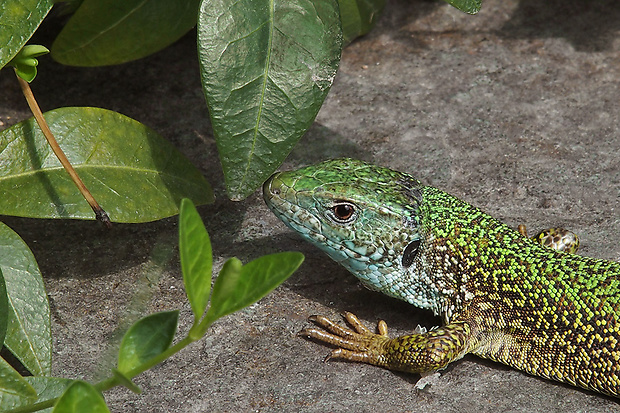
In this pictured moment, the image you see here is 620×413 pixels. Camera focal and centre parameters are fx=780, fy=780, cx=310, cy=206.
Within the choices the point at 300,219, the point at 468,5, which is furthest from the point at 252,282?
the point at 468,5

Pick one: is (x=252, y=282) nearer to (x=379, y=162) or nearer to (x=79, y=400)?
(x=79, y=400)

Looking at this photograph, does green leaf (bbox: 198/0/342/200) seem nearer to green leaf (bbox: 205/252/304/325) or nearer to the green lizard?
the green lizard

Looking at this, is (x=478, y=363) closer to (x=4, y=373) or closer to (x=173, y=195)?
(x=173, y=195)

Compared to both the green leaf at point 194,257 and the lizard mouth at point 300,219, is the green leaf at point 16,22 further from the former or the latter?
the green leaf at point 194,257

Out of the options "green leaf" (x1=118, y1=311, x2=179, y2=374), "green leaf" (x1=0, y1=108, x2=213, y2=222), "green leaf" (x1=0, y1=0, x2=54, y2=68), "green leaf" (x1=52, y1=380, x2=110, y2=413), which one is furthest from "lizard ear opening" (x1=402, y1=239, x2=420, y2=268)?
"green leaf" (x1=52, y1=380, x2=110, y2=413)

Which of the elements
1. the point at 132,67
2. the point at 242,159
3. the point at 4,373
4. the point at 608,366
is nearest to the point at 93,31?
the point at 132,67

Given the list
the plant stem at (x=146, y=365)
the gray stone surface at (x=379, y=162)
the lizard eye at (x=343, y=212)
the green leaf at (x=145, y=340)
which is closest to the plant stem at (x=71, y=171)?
the gray stone surface at (x=379, y=162)
